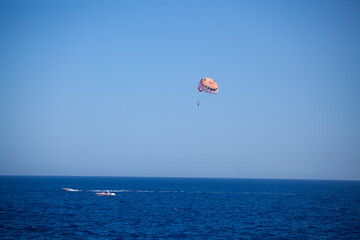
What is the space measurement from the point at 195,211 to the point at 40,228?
32.8 metres

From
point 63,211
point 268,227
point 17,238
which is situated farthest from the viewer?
point 63,211

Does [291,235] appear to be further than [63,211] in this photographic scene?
No

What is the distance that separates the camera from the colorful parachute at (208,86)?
60.1 m

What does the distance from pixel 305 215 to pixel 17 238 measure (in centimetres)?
5459

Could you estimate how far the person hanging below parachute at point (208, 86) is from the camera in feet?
197

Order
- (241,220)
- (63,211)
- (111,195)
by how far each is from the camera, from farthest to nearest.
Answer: (111,195), (63,211), (241,220)

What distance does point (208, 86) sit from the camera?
60.6 metres

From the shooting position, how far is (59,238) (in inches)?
1705

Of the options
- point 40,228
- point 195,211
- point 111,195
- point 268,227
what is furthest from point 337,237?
point 111,195

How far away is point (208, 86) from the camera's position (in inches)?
2387

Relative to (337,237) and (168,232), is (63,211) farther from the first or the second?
(337,237)

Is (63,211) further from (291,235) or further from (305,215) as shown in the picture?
(305,215)

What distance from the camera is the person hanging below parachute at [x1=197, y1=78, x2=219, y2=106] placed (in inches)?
2366

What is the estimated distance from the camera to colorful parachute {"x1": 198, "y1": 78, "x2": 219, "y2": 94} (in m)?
60.1
